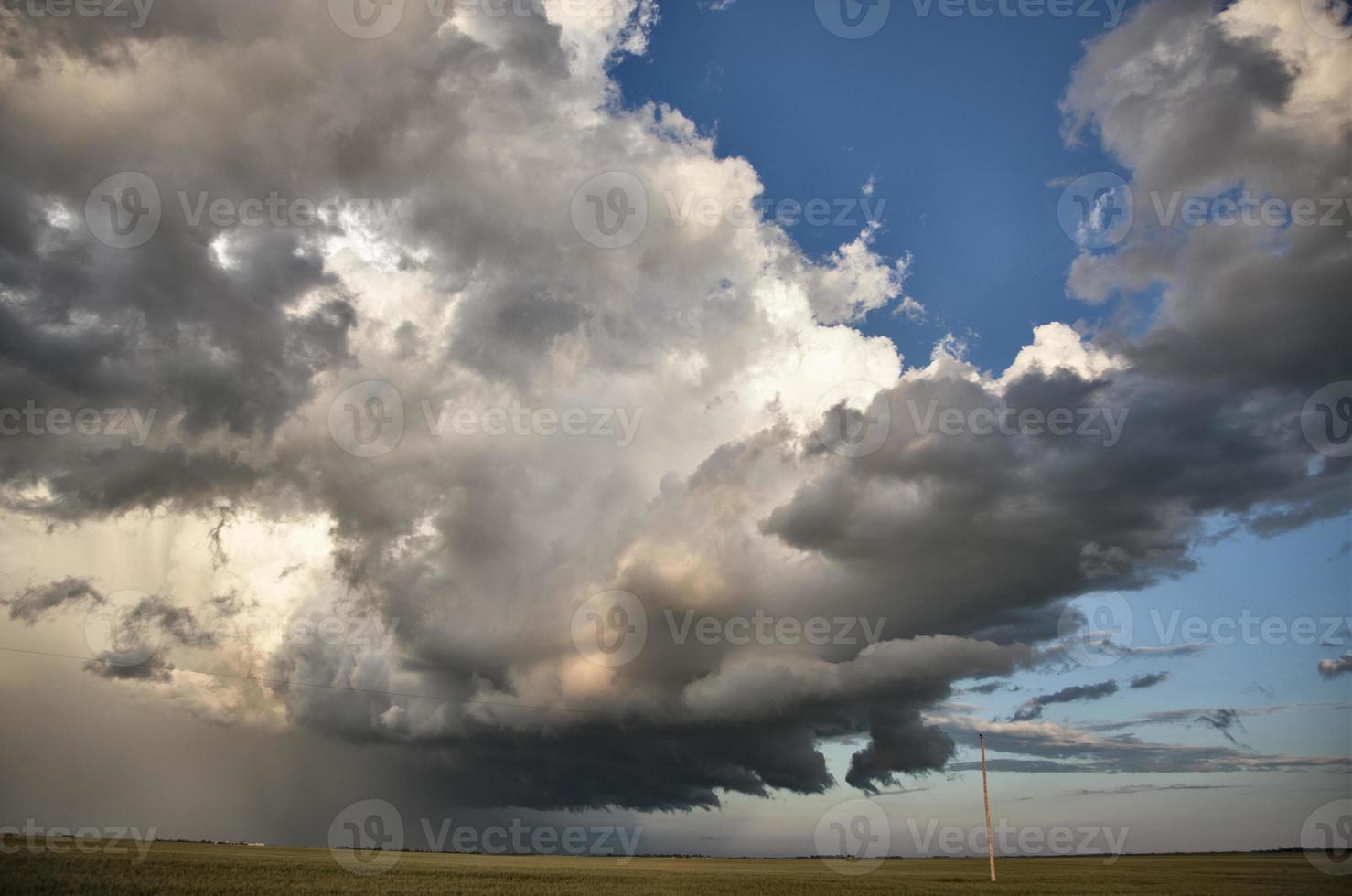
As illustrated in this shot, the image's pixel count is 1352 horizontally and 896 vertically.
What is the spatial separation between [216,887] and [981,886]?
6176 centimetres

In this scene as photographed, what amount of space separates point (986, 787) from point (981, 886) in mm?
8593

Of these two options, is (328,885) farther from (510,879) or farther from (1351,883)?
(1351,883)

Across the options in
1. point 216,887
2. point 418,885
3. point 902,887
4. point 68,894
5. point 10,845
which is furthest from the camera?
point 902,887

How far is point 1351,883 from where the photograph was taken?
74.5 m

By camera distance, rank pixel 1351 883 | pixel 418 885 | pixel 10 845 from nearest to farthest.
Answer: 1. pixel 418 885
2. pixel 10 845
3. pixel 1351 883

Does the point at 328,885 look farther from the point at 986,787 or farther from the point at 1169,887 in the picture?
the point at 1169,887

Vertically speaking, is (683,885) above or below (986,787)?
below

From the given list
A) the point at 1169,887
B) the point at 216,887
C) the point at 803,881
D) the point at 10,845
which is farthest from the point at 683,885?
the point at 10,845

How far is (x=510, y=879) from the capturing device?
2840 inches

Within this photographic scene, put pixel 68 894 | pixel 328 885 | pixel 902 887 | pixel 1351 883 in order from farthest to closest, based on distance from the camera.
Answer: pixel 1351 883 → pixel 902 887 → pixel 328 885 → pixel 68 894

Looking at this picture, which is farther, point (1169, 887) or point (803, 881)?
point (803, 881)

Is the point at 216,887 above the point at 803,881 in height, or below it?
above

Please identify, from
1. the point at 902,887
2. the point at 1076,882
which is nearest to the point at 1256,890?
the point at 1076,882

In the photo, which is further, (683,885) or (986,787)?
(986,787)
